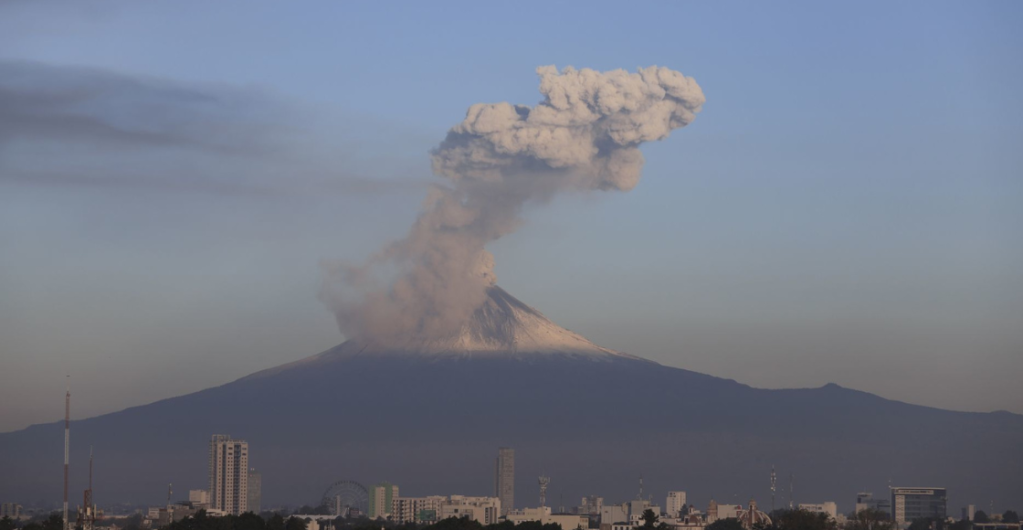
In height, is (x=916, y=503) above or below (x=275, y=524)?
below

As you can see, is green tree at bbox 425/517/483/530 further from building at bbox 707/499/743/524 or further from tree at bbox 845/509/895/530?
building at bbox 707/499/743/524

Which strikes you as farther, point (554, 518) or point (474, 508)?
point (474, 508)

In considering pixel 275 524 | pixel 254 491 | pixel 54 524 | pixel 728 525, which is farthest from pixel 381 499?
pixel 54 524

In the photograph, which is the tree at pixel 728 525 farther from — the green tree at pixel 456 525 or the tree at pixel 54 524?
the tree at pixel 54 524

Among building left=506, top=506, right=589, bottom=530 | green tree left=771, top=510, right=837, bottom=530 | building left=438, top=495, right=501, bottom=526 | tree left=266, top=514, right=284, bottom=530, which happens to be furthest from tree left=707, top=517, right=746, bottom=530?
tree left=266, top=514, right=284, bottom=530

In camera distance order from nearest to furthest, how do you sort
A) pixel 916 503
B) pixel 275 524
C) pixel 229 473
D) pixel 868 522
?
pixel 275 524 < pixel 868 522 < pixel 229 473 < pixel 916 503

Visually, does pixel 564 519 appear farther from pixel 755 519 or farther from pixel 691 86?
Answer: pixel 691 86

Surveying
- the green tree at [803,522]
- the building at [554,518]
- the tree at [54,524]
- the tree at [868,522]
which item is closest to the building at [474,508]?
the building at [554,518]

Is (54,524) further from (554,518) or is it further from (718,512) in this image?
(718,512)
